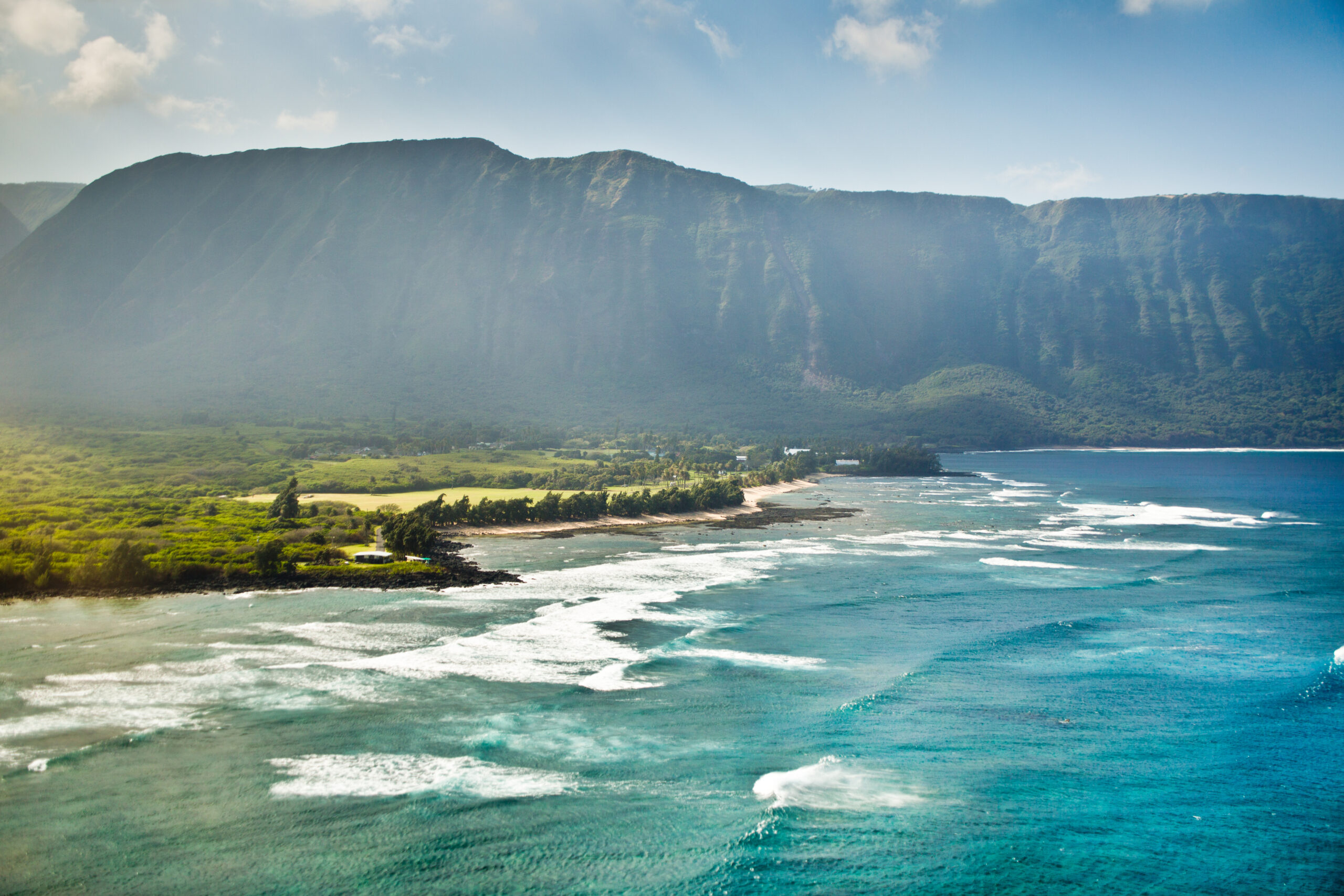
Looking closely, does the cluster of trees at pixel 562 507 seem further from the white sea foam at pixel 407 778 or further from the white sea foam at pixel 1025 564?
the white sea foam at pixel 1025 564

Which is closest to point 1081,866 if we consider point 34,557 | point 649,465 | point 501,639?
point 501,639

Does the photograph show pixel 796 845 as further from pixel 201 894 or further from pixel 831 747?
pixel 201 894

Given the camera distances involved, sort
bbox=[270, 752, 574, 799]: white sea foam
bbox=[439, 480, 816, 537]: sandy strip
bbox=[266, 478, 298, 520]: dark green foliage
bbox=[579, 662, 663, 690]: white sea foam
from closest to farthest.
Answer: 1. bbox=[270, 752, 574, 799]: white sea foam
2. bbox=[579, 662, 663, 690]: white sea foam
3. bbox=[266, 478, 298, 520]: dark green foliage
4. bbox=[439, 480, 816, 537]: sandy strip

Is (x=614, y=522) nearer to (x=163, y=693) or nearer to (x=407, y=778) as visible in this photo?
(x=163, y=693)

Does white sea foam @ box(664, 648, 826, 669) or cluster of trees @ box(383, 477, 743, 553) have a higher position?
cluster of trees @ box(383, 477, 743, 553)

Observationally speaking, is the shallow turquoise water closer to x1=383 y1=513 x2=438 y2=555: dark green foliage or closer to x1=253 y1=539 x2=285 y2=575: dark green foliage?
x1=253 y1=539 x2=285 y2=575: dark green foliage

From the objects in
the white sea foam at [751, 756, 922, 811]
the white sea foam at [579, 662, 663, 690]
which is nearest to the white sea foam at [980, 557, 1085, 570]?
the white sea foam at [579, 662, 663, 690]
